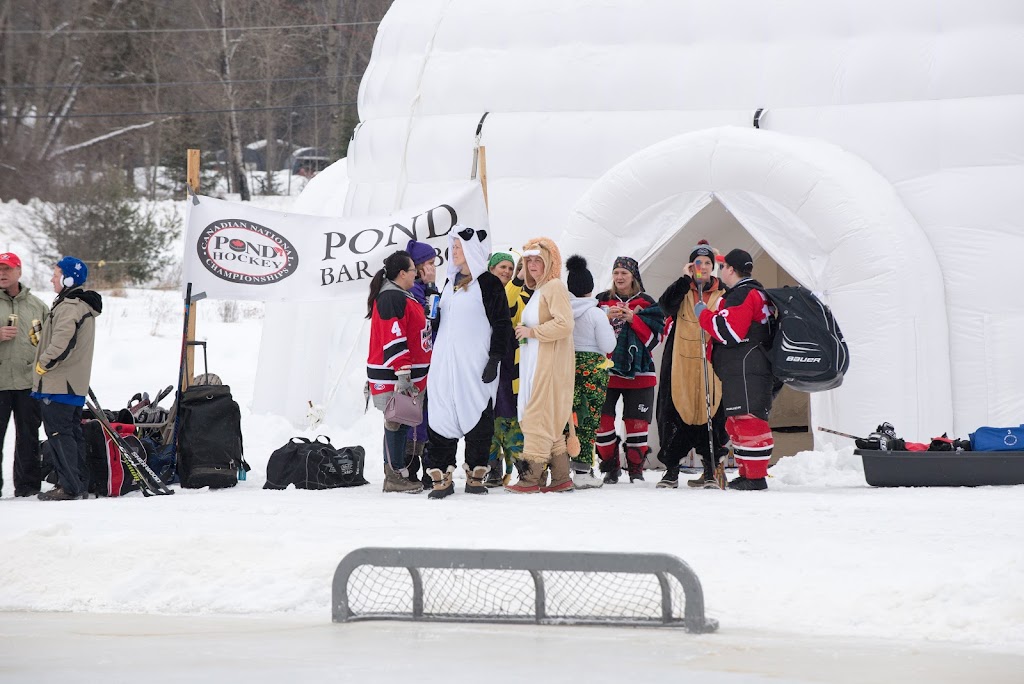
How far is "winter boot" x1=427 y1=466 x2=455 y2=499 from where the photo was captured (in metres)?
7.16

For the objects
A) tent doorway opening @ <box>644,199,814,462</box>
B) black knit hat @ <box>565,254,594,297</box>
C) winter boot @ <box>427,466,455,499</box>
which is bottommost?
A: winter boot @ <box>427,466,455,499</box>

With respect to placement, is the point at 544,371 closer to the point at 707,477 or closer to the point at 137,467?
the point at 707,477

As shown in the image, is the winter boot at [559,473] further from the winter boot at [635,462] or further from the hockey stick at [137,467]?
the hockey stick at [137,467]

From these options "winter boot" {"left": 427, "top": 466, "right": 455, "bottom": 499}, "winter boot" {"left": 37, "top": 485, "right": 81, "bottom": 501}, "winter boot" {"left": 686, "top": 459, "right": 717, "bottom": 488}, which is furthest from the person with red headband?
"winter boot" {"left": 37, "top": 485, "right": 81, "bottom": 501}

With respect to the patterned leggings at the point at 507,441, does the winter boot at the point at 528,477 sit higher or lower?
lower

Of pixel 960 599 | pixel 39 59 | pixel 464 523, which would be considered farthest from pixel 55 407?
pixel 39 59

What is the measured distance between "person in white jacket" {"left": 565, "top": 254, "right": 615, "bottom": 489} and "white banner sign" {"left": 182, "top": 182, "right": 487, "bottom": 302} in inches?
57.3

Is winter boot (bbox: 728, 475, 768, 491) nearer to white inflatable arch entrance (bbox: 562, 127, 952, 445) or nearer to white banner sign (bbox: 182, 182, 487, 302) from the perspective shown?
white inflatable arch entrance (bbox: 562, 127, 952, 445)

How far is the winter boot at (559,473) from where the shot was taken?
7430 millimetres

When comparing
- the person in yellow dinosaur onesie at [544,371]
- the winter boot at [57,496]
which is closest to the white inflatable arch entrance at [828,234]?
the person in yellow dinosaur onesie at [544,371]

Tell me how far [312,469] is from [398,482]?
63cm

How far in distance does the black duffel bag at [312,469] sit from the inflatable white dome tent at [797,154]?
1.92m

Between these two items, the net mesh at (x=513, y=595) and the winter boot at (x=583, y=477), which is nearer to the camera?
the net mesh at (x=513, y=595)

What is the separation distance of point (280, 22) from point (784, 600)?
28.8 m
